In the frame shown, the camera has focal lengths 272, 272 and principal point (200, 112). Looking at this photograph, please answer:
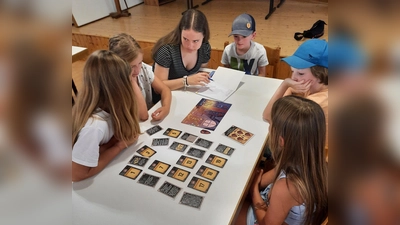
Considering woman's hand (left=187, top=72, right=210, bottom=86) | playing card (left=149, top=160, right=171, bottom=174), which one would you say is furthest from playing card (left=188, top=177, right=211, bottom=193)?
woman's hand (left=187, top=72, right=210, bottom=86)

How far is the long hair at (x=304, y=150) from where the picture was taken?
882 mm

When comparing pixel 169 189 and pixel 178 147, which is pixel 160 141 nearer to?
pixel 178 147

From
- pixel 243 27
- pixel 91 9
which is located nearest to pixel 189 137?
pixel 243 27

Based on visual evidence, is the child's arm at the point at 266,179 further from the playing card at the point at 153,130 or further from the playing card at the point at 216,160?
the playing card at the point at 153,130

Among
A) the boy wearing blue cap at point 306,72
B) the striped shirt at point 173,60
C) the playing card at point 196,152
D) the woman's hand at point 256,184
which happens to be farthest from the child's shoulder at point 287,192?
the striped shirt at point 173,60

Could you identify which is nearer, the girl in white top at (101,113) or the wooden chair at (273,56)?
the girl in white top at (101,113)

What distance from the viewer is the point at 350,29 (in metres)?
0.16

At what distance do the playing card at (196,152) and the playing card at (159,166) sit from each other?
11cm

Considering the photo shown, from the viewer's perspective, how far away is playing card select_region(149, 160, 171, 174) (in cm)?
101

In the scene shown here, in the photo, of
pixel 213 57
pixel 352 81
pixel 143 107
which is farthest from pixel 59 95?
pixel 213 57

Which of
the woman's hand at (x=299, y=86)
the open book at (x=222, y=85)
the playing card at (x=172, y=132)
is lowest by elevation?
the playing card at (x=172, y=132)

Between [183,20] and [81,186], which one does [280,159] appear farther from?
[183,20]

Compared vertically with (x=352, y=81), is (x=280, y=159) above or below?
below

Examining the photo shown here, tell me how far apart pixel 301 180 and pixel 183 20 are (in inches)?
46.1
